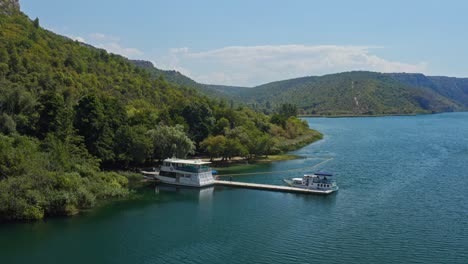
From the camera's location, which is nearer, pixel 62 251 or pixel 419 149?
pixel 62 251

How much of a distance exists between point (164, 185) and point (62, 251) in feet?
95.6

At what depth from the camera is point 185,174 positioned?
6875 centimetres

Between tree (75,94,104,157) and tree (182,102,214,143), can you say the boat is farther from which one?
tree (182,102,214,143)

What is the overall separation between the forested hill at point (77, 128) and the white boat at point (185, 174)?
5201 mm

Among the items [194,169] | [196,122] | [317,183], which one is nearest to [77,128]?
[194,169]

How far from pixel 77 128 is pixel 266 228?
37.0 metres

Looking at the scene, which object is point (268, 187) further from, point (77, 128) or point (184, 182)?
point (77, 128)

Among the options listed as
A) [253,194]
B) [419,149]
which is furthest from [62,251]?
[419,149]

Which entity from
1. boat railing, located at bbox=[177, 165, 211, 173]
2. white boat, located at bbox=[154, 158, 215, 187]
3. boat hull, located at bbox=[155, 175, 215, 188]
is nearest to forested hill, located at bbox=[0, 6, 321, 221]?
white boat, located at bbox=[154, 158, 215, 187]

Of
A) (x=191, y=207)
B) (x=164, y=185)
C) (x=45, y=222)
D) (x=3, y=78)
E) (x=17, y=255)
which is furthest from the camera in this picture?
(x=3, y=78)

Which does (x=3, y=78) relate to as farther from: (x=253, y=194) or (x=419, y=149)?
(x=419, y=149)

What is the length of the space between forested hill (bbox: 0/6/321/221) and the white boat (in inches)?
205

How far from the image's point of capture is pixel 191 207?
187ft

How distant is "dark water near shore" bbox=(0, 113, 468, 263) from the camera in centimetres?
4012
